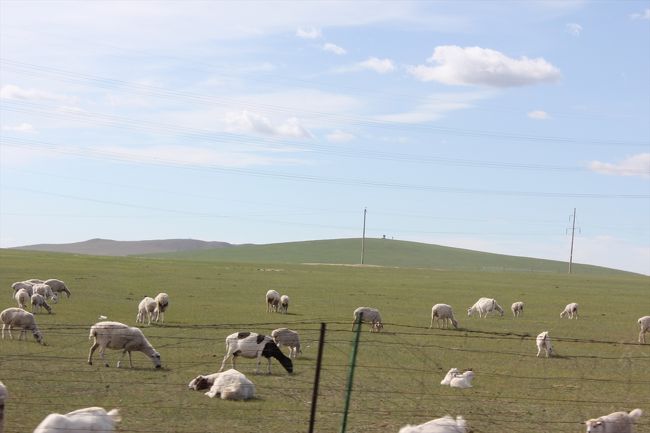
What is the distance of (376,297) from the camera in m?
49.4

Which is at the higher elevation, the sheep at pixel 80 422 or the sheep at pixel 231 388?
the sheep at pixel 80 422

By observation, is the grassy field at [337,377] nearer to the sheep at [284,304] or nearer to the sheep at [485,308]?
the sheep at [284,304]

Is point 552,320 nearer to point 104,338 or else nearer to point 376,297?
point 376,297

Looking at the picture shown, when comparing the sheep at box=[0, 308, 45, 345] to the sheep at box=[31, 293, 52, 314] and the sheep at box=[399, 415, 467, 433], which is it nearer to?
the sheep at box=[31, 293, 52, 314]

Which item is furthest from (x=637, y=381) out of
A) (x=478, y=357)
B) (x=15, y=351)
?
(x=15, y=351)

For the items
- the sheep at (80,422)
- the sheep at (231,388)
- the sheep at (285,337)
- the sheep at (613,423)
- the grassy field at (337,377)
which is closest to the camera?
the sheep at (80,422)

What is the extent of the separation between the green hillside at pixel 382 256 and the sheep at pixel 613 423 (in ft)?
412

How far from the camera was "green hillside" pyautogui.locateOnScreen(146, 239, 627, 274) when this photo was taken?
143 metres

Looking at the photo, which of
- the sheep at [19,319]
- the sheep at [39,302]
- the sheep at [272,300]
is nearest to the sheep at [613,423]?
the sheep at [19,319]

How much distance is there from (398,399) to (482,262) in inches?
5444

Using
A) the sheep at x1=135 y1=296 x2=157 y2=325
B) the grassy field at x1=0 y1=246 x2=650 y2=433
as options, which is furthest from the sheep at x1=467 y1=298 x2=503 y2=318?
the sheep at x1=135 y1=296 x2=157 y2=325

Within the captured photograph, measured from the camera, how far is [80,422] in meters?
9.91

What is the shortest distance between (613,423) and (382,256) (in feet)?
450

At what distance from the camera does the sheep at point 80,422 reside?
9.70m
